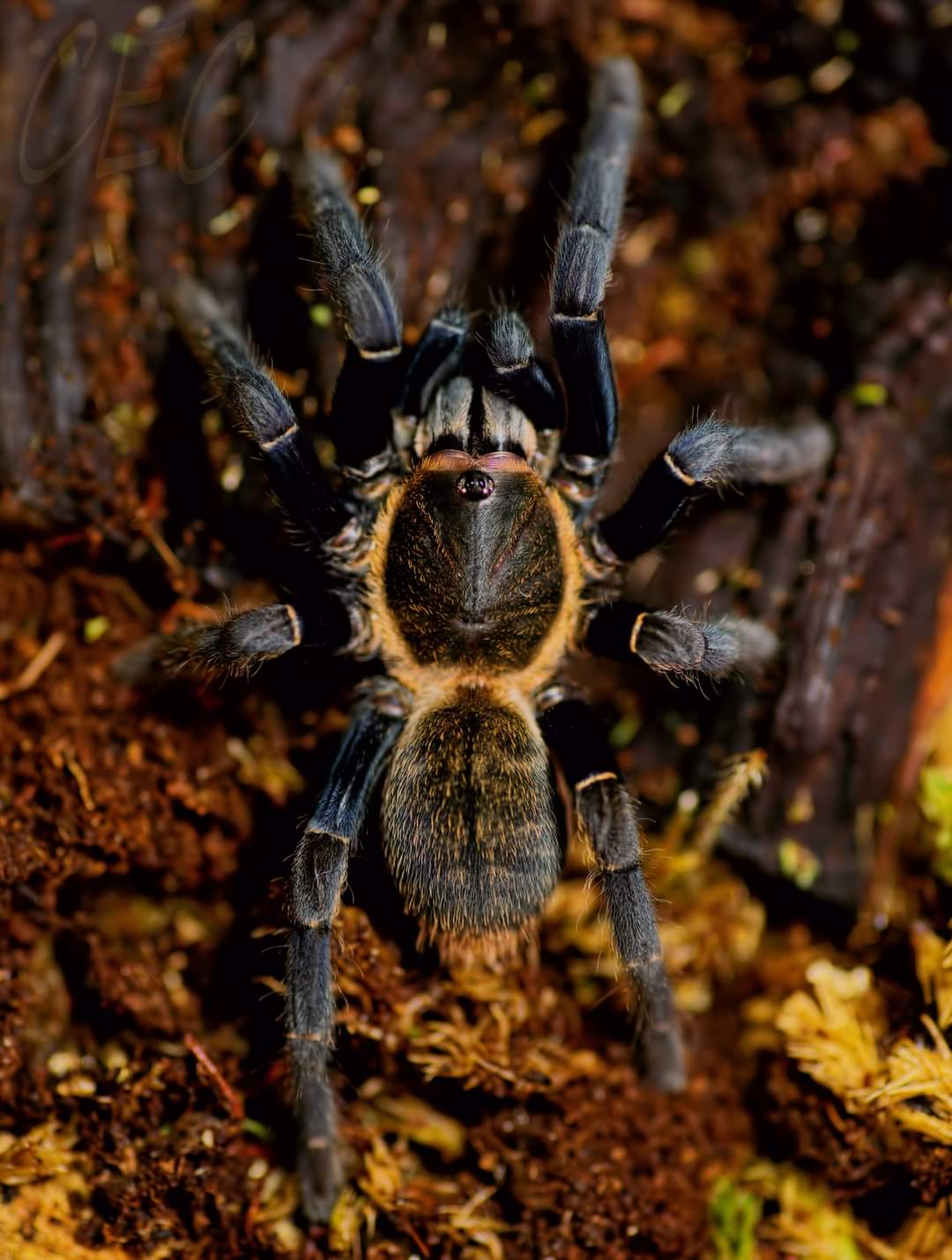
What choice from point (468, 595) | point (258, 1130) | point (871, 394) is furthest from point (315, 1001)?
point (871, 394)

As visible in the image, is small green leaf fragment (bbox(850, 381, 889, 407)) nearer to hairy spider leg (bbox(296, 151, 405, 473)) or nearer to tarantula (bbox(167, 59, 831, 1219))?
tarantula (bbox(167, 59, 831, 1219))

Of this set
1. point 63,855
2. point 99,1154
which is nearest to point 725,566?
point 63,855

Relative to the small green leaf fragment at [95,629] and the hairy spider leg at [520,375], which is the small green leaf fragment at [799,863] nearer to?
the hairy spider leg at [520,375]

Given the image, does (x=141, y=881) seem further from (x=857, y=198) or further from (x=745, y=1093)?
(x=857, y=198)

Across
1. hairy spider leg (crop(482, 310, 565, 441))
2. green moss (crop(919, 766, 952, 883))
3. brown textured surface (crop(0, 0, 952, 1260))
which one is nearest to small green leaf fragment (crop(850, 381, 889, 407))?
brown textured surface (crop(0, 0, 952, 1260))

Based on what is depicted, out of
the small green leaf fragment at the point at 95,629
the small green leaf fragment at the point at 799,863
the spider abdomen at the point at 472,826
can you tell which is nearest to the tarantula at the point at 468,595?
the spider abdomen at the point at 472,826
